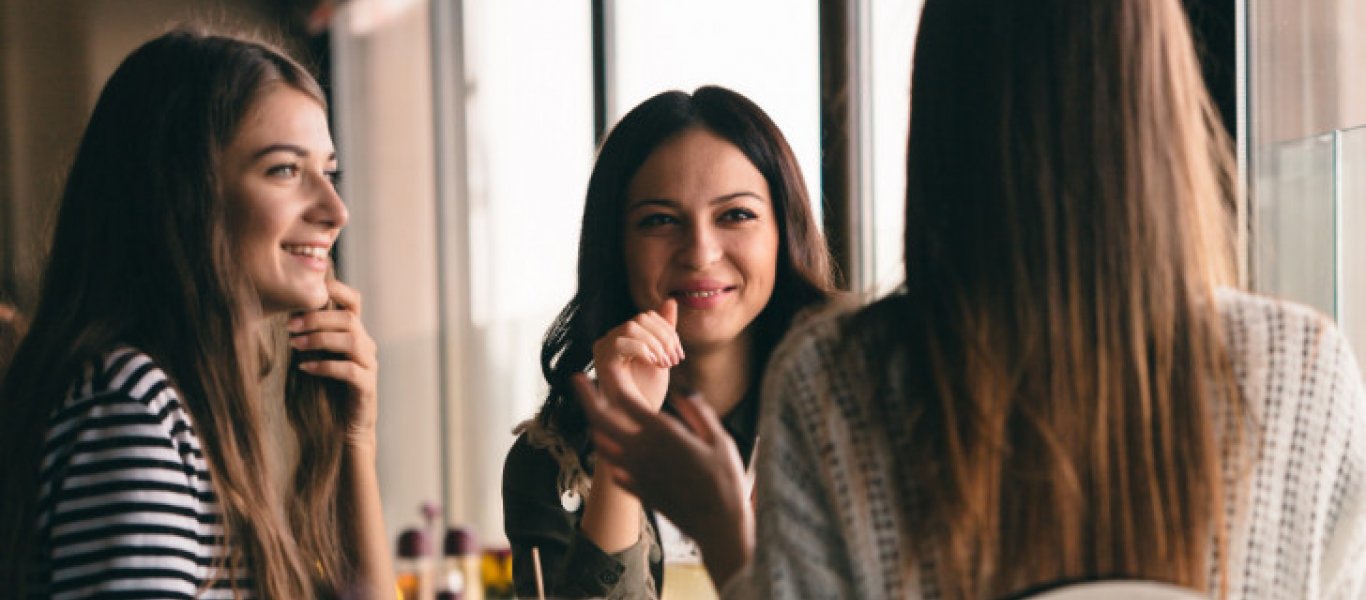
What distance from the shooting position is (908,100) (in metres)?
0.78

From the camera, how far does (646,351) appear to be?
128 centimetres

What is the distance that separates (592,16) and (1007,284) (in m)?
3.18

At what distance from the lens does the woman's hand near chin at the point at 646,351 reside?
4.21ft

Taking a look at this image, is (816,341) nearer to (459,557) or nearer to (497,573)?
(459,557)

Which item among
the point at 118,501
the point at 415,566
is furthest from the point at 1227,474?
the point at 415,566

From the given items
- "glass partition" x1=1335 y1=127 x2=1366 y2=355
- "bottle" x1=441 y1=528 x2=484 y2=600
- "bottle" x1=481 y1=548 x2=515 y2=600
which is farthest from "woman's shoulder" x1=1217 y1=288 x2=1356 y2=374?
"bottle" x1=481 y1=548 x2=515 y2=600

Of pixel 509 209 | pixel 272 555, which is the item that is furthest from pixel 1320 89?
pixel 509 209

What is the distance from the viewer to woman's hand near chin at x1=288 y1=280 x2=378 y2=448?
4.66ft

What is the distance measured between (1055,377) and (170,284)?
77 centimetres

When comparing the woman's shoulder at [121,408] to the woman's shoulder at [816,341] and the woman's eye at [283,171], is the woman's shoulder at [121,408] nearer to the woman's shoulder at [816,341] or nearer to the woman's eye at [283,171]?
the woman's eye at [283,171]

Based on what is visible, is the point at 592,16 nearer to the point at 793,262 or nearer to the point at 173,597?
the point at 793,262

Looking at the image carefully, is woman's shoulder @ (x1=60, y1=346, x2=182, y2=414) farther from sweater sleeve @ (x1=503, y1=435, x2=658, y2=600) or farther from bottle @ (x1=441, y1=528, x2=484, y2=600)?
bottle @ (x1=441, y1=528, x2=484, y2=600)

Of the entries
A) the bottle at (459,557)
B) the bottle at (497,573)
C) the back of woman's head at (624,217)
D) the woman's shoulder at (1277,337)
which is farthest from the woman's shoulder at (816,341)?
the bottle at (497,573)

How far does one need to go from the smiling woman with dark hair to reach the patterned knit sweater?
55 cm
